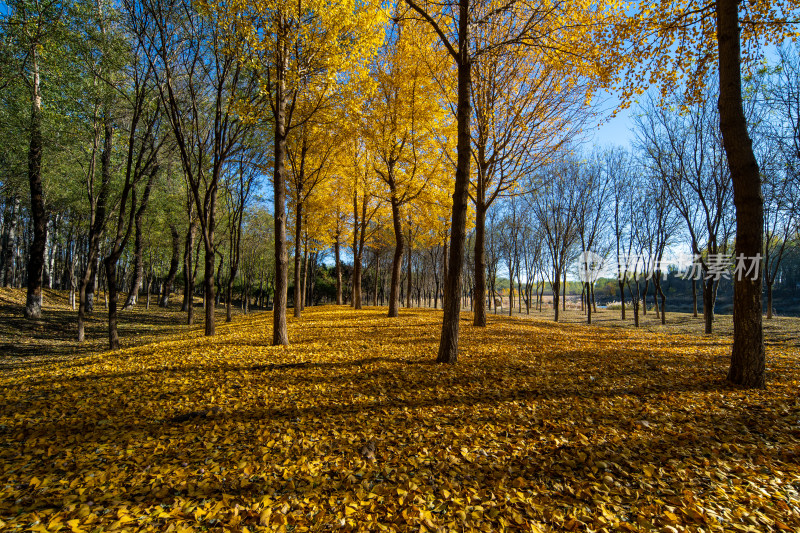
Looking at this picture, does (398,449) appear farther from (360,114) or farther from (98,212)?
(98,212)

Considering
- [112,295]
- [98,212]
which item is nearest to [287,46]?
[112,295]

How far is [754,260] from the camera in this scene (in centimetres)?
497

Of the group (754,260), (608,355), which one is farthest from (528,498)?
(608,355)

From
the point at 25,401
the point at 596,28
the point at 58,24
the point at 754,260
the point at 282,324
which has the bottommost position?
the point at 25,401

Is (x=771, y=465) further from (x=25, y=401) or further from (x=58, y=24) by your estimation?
(x=58, y=24)

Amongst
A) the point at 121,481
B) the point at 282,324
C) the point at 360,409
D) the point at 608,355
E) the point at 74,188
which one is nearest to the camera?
the point at 121,481

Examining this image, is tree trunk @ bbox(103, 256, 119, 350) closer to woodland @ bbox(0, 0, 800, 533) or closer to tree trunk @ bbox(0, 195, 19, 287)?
woodland @ bbox(0, 0, 800, 533)

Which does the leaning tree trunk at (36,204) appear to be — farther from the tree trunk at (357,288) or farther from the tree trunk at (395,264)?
the tree trunk at (395,264)

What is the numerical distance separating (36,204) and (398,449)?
18.7m

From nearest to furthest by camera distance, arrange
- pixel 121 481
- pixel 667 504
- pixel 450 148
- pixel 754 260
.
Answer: pixel 667 504, pixel 121 481, pixel 754 260, pixel 450 148

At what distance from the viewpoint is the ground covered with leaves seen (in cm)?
241

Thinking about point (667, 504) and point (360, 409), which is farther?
point (360, 409)

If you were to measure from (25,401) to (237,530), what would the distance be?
489cm

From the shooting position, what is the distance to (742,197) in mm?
4922
